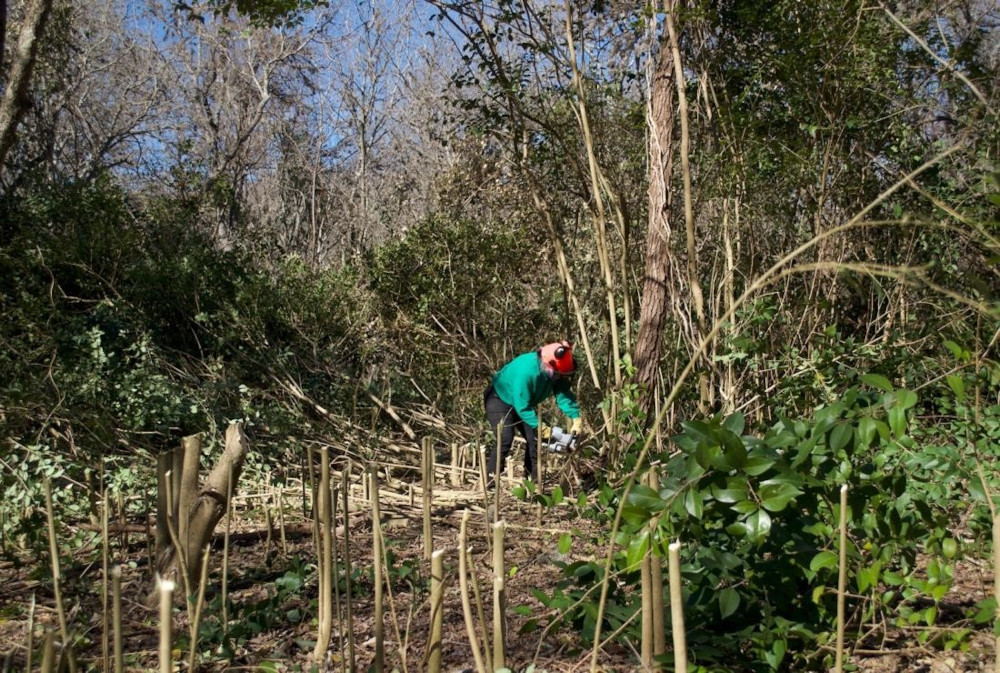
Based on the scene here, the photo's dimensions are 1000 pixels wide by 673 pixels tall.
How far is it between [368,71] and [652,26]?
11335mm

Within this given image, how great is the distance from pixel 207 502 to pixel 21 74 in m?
4.13

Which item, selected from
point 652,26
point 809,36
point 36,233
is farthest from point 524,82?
point 36,233

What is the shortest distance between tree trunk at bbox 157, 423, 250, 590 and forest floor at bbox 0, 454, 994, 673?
24cm

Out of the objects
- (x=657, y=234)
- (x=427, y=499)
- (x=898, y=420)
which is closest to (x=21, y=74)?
(x=657, y=234)

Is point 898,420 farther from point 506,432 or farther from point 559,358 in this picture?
point 506,432

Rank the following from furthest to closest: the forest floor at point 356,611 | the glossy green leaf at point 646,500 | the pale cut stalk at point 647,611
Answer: the forest floor at point 356,611 < the glossy green leaf at point 646,500 < the pale cut stalk at point 647,611

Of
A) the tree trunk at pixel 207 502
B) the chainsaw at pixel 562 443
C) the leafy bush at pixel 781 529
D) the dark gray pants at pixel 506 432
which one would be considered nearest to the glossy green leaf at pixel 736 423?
the leafy bush at pixel 781 529

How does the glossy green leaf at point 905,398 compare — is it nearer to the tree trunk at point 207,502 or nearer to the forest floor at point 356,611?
the forest floor at point 356,611

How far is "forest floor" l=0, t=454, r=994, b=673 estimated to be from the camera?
8.99 ft

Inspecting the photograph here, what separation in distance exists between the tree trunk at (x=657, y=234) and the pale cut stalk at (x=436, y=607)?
368cm

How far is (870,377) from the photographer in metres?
2.12

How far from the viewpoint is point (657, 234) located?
5.48 meters

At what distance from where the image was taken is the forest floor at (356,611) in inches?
108

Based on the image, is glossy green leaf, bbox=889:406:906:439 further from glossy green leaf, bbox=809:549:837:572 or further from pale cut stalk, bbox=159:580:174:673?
pale cut stalk, bbox=159:580:174:673
